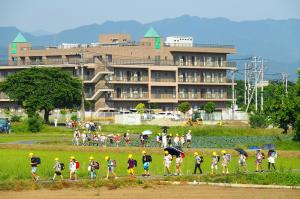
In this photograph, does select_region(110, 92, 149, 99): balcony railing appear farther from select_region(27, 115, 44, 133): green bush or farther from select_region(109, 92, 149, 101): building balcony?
select_region(27, 115, 44, 133): green bush

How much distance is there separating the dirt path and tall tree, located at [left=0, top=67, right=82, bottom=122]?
52.4 meters

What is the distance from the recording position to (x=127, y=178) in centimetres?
3794

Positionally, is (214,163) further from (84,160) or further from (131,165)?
(84,160)

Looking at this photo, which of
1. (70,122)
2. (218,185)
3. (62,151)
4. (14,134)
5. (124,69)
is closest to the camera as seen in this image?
(218,185)

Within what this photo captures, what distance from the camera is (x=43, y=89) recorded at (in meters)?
88.8

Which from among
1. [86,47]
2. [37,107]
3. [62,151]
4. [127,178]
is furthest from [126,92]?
[127,178]

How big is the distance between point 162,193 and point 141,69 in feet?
240

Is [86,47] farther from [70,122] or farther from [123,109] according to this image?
[70,122]

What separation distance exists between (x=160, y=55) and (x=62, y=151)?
182 feet

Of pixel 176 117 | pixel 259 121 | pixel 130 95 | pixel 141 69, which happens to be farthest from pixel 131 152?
pixel 141 69

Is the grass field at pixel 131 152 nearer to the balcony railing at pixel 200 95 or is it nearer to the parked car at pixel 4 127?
the parked car at pixel 4 127

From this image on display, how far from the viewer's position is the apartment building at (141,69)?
339 ft

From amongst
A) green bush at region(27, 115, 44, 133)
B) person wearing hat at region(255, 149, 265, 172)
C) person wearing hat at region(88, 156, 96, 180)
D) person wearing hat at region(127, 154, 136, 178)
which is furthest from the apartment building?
person wearing hat at region(88, 156, 96, 180)

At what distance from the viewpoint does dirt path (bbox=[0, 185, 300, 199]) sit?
33.2 m
